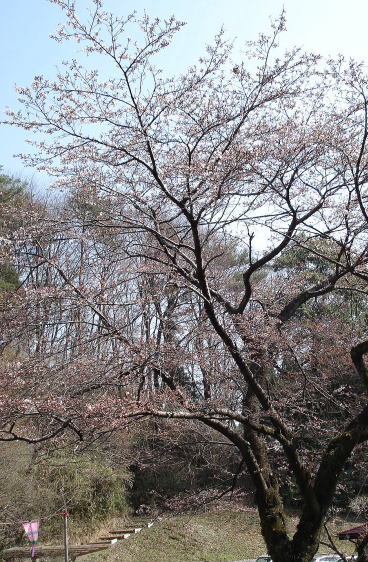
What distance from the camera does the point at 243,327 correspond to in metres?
4.81

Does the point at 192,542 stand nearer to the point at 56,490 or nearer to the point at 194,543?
the point at 194,543

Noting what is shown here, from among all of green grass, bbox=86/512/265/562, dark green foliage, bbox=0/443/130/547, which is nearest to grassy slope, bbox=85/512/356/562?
green grass, bbox=86/512/265/562

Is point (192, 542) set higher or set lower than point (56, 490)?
lower

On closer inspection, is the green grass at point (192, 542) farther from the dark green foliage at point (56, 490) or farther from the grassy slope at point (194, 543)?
the dark green foliage at point (56, 490)

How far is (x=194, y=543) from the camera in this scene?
41.9 ft

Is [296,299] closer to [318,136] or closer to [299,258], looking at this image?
[318,136]

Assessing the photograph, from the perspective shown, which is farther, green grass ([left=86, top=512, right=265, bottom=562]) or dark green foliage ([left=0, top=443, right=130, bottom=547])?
green grass ([left=86, top=512, right=265, bottom=562])

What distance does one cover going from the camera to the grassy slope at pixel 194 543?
11673 mm

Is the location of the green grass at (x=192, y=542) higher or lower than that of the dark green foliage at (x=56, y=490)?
lower

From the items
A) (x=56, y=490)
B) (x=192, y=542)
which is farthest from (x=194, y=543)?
(x=56, y=490)

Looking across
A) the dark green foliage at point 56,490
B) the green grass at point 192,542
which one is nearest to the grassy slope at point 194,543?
the green grass at point 192,542

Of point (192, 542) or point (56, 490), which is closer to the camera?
point (56, 490)

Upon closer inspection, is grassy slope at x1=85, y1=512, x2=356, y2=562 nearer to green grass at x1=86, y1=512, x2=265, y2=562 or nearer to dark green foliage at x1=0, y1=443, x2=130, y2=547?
green grass at x1=86, y1=512, x2=265, y2=562

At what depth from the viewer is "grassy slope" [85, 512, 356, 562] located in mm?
11673
